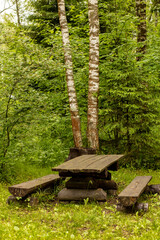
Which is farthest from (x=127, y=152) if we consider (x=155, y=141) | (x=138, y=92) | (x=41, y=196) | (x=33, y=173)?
(x=41, y=196)

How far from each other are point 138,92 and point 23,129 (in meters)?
4.66

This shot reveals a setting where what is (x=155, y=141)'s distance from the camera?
35.3 ft

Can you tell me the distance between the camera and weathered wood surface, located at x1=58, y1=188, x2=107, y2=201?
6348mm

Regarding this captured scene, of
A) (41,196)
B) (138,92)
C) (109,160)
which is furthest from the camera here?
(138,92)

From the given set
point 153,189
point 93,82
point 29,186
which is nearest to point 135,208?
point 153,189

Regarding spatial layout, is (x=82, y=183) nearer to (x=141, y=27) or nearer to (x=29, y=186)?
(x=29, y=186)

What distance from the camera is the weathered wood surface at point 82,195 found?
20.8 ft

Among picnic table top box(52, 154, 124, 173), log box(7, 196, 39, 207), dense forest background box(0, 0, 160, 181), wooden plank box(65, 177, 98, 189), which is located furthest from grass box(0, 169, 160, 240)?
dense forest background box(0, 0, 160, 181)

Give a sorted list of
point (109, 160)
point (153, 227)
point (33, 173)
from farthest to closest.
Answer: point (33, 173) → point (109, 160) → point (153, 227)

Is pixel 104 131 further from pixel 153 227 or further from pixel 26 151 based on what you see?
pixel 153 227

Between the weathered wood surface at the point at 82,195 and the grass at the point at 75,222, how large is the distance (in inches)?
5.5

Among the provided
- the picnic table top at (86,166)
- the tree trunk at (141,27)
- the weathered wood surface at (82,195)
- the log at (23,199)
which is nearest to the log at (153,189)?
the picnic table top at (86,166)

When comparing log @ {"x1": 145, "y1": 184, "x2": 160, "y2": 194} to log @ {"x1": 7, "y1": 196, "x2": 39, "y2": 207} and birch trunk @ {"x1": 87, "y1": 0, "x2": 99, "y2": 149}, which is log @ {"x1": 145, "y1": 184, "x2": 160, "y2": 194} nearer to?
log @ {"x1": 7, "y1": 196, "x2": 39, "y2": 207}

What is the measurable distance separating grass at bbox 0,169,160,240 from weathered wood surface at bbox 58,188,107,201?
140 mm
